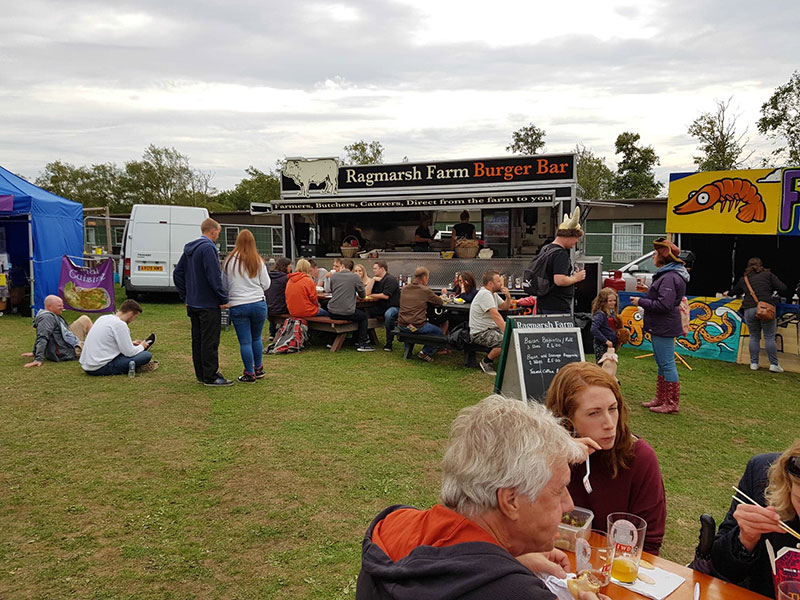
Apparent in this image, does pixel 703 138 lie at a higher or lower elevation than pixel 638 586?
higher

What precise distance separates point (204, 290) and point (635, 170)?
1050 inches

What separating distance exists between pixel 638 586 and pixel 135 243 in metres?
13.6

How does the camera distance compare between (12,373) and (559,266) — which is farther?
(12,373)

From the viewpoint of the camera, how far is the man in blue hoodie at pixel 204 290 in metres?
6.21

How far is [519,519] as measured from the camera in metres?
1.41

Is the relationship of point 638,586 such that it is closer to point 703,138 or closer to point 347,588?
point 347,588

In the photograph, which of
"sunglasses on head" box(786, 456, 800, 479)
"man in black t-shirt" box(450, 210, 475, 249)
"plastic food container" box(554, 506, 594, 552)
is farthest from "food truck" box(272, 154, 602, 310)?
"plastic food container" box(554, 506, 594, 552)

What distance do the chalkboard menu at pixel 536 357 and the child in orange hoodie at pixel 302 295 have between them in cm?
459

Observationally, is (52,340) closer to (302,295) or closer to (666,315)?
(302,295)

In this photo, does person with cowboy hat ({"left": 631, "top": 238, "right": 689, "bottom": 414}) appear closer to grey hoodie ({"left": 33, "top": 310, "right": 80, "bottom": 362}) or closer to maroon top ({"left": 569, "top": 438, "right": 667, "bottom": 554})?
maroon top ({"left": 569, "top": 438, "right": 667, "bottom": 554})

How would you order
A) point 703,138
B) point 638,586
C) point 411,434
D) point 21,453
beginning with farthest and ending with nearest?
point 703,138
point 411,434
point 21,453
point 638,586

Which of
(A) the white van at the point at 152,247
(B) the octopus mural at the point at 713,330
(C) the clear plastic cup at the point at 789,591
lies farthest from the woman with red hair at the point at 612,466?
(A) the white van at the point at 152,247

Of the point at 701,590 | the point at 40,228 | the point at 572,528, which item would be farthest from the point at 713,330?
the point at 40,228

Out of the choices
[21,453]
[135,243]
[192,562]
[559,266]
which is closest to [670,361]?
[559,266]
